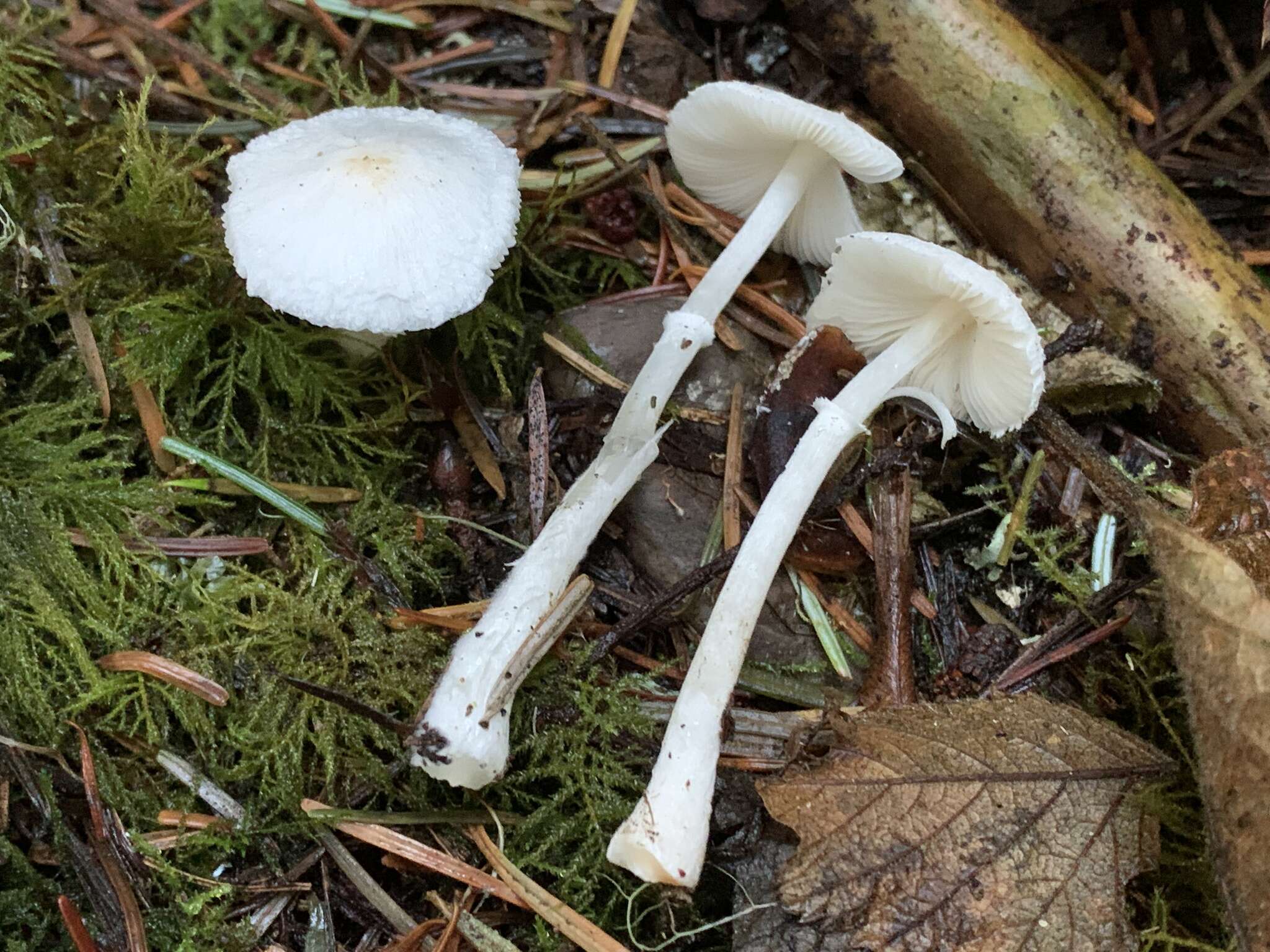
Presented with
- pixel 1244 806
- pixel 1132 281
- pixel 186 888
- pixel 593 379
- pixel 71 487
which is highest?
pixel 1132 281

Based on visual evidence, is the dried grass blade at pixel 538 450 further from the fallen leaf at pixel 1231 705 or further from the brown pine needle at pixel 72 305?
the fallen leaf at pixel 1231 705

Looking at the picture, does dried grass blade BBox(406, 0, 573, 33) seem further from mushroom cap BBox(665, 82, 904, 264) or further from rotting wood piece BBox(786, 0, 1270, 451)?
rotting wood piece BBox(786, 0, 1270, 451)

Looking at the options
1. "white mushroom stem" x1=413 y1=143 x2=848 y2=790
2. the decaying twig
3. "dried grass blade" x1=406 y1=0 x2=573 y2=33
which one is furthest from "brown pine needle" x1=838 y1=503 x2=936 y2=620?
"dried grass blade" x1=406 y1=0 x2=573 y2=33

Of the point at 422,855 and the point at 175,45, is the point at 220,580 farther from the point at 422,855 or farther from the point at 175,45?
the point at 175,45

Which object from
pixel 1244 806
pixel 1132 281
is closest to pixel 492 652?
pixel 1244 806

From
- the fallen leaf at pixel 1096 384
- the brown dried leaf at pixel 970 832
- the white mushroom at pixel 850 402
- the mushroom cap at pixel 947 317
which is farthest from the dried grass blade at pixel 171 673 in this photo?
the fallen leaf at pixel 1096 384

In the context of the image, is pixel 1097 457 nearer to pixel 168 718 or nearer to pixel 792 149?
pixel 792 149
